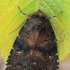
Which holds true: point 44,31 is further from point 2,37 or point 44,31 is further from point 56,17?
point 2,37

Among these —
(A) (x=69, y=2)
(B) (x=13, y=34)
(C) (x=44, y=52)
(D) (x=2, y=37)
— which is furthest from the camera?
(C) (x=44, y=52)

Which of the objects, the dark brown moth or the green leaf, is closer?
the green leaf

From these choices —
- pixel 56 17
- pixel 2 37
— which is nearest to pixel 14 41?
pixel 2 37

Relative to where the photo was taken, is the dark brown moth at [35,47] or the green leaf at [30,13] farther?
the dark brown moth at [35,47]
